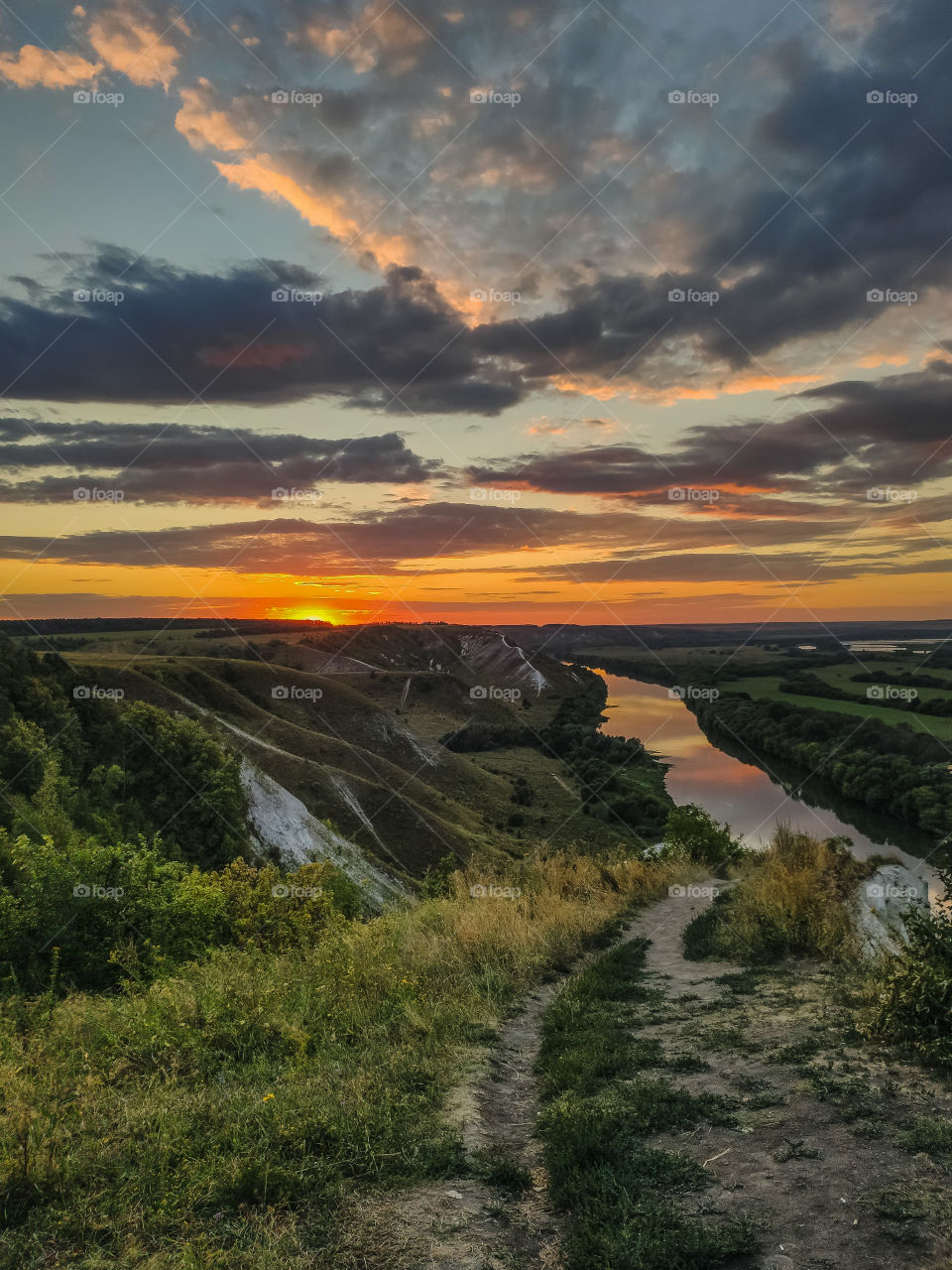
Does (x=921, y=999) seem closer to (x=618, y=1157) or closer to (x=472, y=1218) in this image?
(x=618, y=1157)

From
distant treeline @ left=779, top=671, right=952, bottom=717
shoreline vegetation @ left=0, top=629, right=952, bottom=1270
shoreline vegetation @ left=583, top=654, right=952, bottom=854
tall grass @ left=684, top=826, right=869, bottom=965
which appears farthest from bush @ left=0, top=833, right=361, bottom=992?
distant treeline @ left=779, top=671, right=952, bottom=717

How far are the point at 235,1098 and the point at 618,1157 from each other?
2402 millimetres

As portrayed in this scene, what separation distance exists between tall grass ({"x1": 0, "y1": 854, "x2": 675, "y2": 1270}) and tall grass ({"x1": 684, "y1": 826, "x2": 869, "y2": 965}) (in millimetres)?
3222

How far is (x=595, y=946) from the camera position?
35.7 feet

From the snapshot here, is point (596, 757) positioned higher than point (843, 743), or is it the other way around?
point (843, 743)

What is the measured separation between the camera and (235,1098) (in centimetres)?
449

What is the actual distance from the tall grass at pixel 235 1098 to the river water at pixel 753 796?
17.7 m

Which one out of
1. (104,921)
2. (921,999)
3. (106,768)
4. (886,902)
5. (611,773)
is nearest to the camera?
(921,999)

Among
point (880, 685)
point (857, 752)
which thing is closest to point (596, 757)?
point (857, 752)

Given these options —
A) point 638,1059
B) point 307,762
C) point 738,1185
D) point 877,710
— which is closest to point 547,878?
point 638,1059

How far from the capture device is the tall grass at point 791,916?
342 inches

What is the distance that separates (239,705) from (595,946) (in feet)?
158

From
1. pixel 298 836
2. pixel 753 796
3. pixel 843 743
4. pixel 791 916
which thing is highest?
pixel 791 916

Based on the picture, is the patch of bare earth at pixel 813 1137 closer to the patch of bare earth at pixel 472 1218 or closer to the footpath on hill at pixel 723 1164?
the footpath on hill at pixel 723 1164
